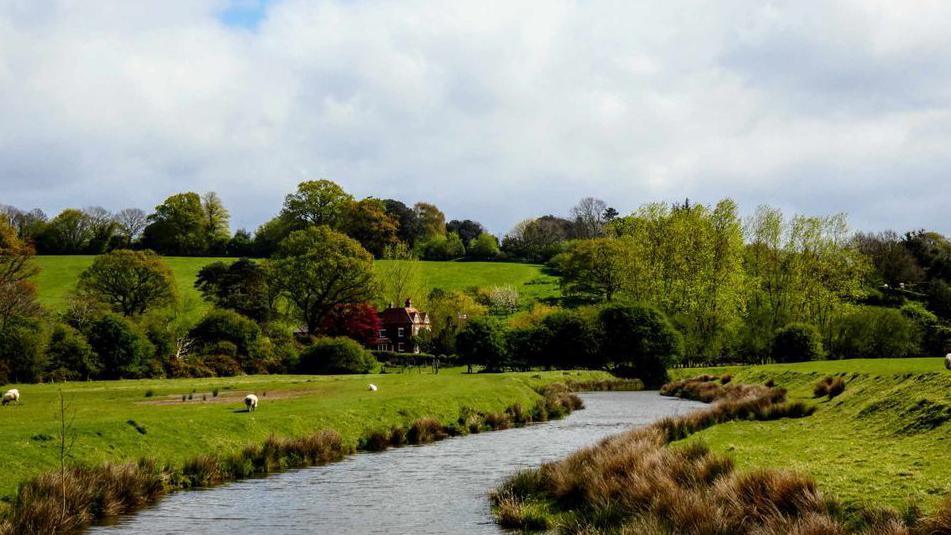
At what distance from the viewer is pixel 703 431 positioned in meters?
30.3

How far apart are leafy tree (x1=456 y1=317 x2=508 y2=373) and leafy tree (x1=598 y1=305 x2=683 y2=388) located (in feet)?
41.6

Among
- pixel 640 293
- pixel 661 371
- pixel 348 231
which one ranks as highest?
pixel 348 231

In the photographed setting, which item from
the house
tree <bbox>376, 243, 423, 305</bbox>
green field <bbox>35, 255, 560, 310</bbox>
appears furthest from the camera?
tree <bbox>376, 243, 423, 305</bbox>

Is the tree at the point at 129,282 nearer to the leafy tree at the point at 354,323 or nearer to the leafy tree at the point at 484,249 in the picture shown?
the leafy tree at the point at 354,323

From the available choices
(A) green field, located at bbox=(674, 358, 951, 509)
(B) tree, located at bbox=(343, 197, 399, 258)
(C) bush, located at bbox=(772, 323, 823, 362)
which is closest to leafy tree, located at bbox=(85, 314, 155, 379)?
(A) green field, located at bbox=(674, 358, 951, 509)

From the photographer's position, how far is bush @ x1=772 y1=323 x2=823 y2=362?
8400 centimetres

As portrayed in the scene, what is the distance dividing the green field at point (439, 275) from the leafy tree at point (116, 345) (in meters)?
58.6

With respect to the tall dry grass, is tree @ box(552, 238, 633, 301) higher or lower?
higher

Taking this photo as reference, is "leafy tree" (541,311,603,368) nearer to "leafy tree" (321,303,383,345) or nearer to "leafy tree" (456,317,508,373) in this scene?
"leafy tree" (456,317,508,373)

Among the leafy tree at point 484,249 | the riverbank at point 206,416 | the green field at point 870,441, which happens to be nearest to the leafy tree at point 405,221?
the leafy tree at point 484,249

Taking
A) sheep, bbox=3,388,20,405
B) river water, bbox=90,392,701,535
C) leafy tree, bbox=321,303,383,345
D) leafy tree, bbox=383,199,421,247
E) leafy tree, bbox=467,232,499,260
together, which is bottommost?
river water, bbox=90,392,701,535

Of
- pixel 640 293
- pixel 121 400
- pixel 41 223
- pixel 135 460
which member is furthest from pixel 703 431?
pixel 41 223

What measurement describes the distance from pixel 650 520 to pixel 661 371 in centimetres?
7483

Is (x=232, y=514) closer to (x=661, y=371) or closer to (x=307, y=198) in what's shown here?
(x=661, y=371)
